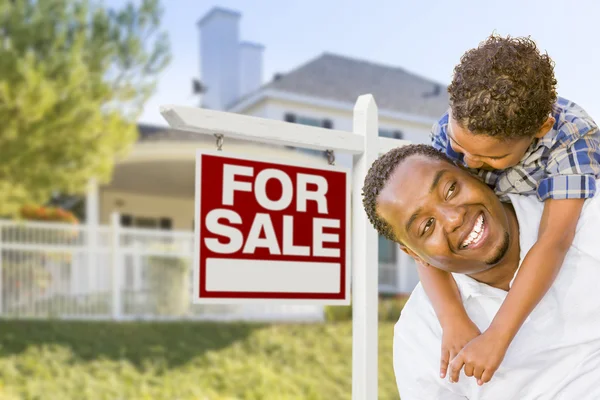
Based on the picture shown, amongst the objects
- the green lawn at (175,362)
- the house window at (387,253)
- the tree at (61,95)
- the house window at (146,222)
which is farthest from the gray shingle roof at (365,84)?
the green lawn at (175,362)

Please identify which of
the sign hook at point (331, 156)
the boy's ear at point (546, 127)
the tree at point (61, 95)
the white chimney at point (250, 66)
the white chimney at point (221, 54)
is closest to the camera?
the boy's ear at point (546, 127)

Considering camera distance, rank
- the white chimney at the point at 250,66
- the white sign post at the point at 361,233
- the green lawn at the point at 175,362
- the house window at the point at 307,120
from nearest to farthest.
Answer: the white sign post at the point at 361,233 < the green lawn at the point at 175,362 < the house window at the point at 307,120 < the white chimney at the point at 250,66

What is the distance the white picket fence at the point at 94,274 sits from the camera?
10922 millimetres

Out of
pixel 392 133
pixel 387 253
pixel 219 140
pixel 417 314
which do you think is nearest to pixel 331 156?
pixel 219 140

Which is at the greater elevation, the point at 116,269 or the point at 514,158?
the point at 514,158

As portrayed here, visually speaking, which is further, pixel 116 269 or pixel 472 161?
pixel 116 269

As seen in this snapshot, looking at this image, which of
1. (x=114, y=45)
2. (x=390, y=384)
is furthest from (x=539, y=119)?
(x=114, y=45)

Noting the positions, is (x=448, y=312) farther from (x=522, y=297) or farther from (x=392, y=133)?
(x=392, y=133)

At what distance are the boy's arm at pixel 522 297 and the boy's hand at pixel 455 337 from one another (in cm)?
Answer: 5

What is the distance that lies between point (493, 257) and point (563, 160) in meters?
0.31

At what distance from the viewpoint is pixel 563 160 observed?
5.99 feet

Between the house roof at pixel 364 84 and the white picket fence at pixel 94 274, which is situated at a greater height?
the house roof at pixel 364 84

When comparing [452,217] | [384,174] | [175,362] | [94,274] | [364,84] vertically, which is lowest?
[175,362]

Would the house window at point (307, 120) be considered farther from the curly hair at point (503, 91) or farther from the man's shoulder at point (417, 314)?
the curly hair at point (503, 91)
